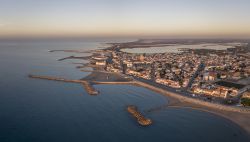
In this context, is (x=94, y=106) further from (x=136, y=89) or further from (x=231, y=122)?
(x=231, y=122)

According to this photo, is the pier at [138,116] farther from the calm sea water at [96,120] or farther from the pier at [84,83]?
the pier at [84,83]

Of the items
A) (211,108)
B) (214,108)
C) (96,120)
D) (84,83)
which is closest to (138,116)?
(96,120)

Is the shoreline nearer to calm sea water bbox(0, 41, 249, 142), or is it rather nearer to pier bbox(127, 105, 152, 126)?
calm sea water bbox(0, 41, 249, 142)

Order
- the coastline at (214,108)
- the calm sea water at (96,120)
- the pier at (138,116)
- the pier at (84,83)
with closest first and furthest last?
the calm sea water at (96,120) < the pier at (138,116) < the coastline at (214,108) < the pier at (84,83)

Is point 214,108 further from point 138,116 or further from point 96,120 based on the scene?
point 96,120

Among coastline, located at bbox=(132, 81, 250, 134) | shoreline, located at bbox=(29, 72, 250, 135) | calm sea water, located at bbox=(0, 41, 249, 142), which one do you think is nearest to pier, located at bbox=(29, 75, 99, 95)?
calm sea water, located at bbox=(0, 41, 249, 142)

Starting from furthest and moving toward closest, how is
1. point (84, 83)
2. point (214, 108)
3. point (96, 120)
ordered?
point (84, 83) < point (214, 108) < point (96, 120)

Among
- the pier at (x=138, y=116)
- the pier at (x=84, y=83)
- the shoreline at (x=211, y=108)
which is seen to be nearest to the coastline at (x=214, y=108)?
the shoreline at (x=211, y=108)

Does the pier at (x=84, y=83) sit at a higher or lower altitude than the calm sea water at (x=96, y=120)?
higher

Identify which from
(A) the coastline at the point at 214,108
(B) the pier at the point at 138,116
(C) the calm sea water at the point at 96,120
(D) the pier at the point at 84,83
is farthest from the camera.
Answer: (D) the pier at the point at 84,83
